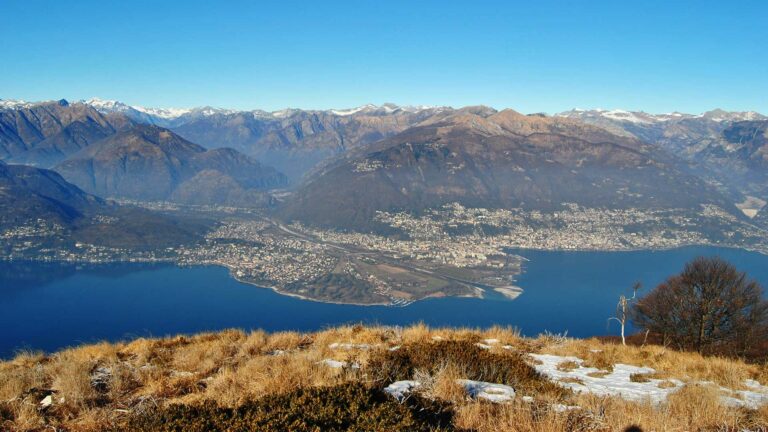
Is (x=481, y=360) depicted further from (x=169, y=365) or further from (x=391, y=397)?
(x=169, y=365)

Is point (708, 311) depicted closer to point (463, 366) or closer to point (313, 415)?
point (463, 366)

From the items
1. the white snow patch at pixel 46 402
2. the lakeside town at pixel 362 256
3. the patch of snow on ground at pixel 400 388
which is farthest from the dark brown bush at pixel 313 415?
the lakeside town at pixel 362 256

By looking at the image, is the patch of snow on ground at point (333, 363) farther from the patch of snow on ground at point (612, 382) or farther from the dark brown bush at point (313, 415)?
the patch of snow on ground at point (612, 382)

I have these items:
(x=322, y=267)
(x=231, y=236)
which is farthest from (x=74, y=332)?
(x=231, y=236)

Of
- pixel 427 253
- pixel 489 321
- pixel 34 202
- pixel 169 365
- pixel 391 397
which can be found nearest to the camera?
pixel 391 397

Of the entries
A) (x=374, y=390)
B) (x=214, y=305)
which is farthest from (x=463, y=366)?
(x=214, y=305)

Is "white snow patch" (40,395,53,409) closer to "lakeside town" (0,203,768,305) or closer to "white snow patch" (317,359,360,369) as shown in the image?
"white snow patch" (317,359,360,369)
